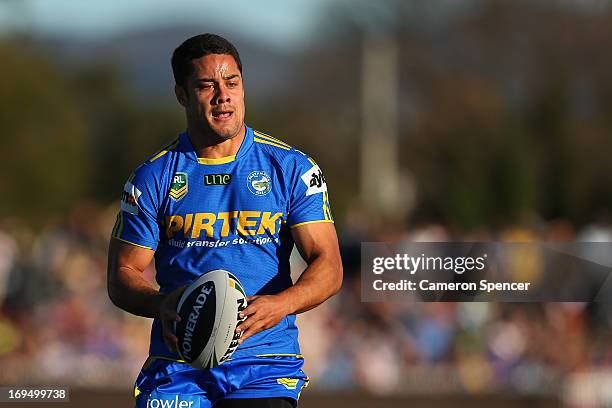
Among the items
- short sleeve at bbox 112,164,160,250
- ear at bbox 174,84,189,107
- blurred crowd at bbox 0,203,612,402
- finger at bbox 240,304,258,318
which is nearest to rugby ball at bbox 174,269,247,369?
finger at bbox 240,304,258,318

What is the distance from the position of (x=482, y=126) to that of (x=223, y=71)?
175ft

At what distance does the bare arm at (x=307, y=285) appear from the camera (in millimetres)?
5445

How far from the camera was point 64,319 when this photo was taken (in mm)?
14102

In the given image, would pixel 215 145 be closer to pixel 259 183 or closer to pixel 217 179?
pixel 217 179

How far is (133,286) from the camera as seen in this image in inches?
229

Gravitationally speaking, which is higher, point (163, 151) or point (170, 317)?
point (163, 151)

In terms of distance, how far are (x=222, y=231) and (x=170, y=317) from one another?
52cm

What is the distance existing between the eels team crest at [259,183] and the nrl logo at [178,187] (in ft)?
0.92

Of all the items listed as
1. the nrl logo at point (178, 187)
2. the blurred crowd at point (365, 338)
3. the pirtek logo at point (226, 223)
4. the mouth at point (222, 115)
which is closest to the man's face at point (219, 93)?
the mouth at point (222, 115)

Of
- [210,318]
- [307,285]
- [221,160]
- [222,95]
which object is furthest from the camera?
[221,160]

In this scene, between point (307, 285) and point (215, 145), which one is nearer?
point (307, 285)

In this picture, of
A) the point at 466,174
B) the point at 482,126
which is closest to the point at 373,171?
the point at 482,126

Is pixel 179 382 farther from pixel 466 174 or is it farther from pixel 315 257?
pixel 466 174

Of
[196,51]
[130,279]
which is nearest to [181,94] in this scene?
[196,51]
